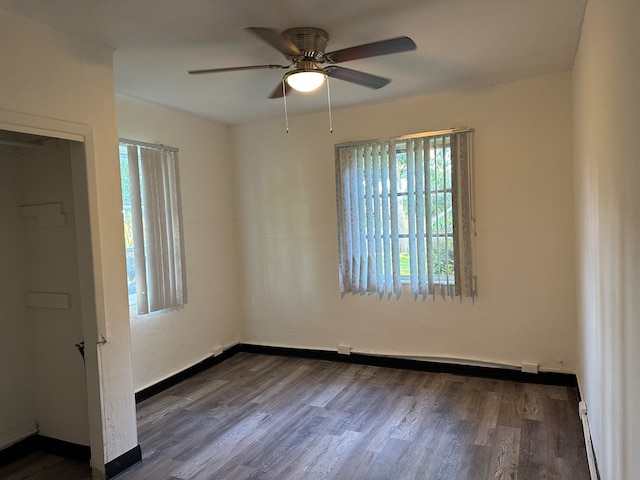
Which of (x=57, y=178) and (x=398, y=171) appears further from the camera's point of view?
(x=398, y=171)

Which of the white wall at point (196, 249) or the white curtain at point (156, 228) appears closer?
the white curtain at point (156, 228)

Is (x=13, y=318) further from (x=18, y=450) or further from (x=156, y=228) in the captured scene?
(x=156, y=228)

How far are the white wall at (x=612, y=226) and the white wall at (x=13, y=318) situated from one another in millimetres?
3239

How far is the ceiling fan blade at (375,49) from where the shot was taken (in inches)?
83.4

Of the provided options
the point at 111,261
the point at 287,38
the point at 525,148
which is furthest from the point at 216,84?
the point at 525,148

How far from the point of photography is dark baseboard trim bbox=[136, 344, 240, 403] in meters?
3.67

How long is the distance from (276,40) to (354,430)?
2.48 m

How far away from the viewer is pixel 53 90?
226 cm

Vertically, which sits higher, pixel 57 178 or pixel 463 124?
pixel 463 124

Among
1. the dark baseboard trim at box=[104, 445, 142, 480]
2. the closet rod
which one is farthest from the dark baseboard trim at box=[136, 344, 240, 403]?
the closet rod

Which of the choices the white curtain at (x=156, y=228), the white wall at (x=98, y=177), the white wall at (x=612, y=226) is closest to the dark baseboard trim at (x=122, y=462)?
the white wall at (x=98, y=177)

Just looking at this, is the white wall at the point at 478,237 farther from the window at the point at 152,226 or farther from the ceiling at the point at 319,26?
the window at the point at 152,226

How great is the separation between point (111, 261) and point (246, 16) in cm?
154

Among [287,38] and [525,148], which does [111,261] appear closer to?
[287,38]
